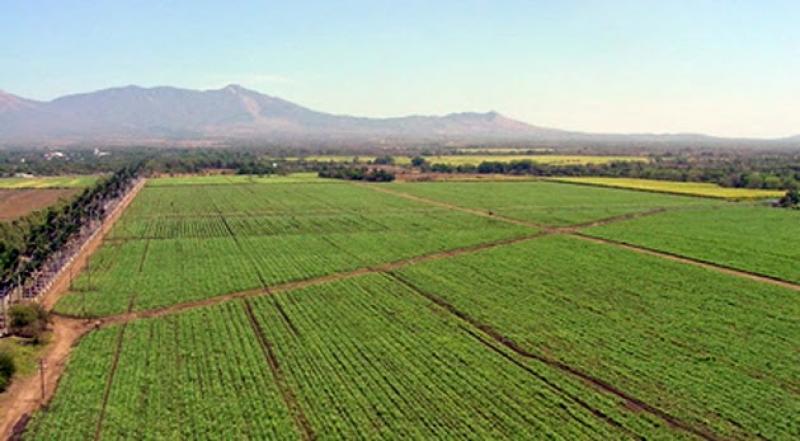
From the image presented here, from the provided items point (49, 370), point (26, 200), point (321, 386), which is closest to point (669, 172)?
point (26, 200)

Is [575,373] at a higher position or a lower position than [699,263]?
higher

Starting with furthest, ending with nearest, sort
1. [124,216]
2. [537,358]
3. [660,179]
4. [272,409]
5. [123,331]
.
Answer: [660,179] < [124,216] < [123,331] < [537,358] < [272,409]

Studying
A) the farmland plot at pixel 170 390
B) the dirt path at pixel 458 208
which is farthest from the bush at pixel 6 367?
the dirt path at pixel 458 208

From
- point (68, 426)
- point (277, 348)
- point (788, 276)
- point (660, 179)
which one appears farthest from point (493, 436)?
point (660, 179)

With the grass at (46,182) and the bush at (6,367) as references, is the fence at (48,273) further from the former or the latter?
the grass at (46,182)

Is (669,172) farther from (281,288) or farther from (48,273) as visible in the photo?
(48,273)

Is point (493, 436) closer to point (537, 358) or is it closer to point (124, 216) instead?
point (537, 358)

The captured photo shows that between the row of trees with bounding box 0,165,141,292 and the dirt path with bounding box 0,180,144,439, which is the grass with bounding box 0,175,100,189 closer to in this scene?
the row of trees with bounding box 0,165,141,292
